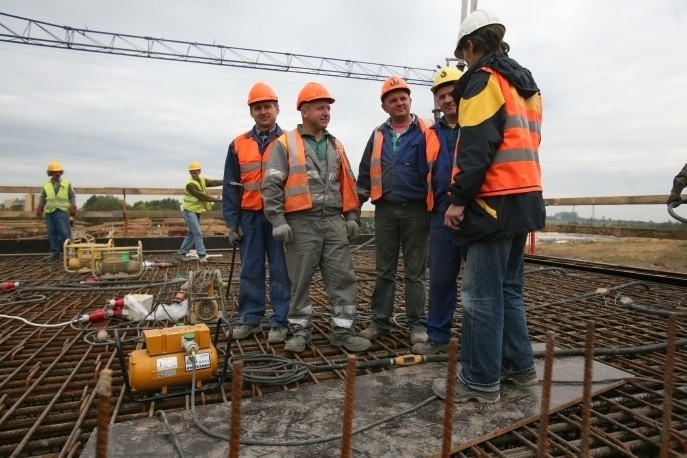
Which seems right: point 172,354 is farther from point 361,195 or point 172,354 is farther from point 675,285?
point 675,285

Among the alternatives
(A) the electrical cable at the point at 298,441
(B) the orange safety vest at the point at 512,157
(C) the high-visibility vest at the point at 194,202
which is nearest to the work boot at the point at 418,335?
(A) the electrical cable at the point at 298,441

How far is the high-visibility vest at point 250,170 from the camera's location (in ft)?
12.2

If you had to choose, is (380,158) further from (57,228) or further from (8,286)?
(57,228)

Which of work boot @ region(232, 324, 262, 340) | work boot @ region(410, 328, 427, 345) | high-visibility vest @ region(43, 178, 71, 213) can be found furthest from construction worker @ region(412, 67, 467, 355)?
high-visibility vest @ region(43, 178, 71, 213)

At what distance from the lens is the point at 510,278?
8.45ft

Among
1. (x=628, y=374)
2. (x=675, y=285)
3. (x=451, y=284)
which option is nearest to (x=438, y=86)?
(x=451, y=284)

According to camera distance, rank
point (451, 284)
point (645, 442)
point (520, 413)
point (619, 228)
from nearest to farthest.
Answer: point (645, 442) < point (520, 413) < point (451, 284) < point (619, 228)

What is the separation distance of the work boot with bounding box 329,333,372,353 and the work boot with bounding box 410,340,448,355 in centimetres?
33

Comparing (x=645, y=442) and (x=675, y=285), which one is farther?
(x=675, y=285)

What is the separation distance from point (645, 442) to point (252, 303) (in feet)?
8.81

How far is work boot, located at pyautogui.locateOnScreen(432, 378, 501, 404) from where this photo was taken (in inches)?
92.7

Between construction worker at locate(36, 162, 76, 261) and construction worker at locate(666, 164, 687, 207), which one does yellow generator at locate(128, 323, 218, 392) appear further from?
construction worker at locate(36, 162, 76, 261)

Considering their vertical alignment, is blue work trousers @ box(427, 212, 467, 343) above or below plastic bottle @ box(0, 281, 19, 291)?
above

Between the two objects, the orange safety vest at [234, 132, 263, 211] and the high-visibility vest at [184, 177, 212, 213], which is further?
the high-visibility vest at [184, 177, 212, 213]
